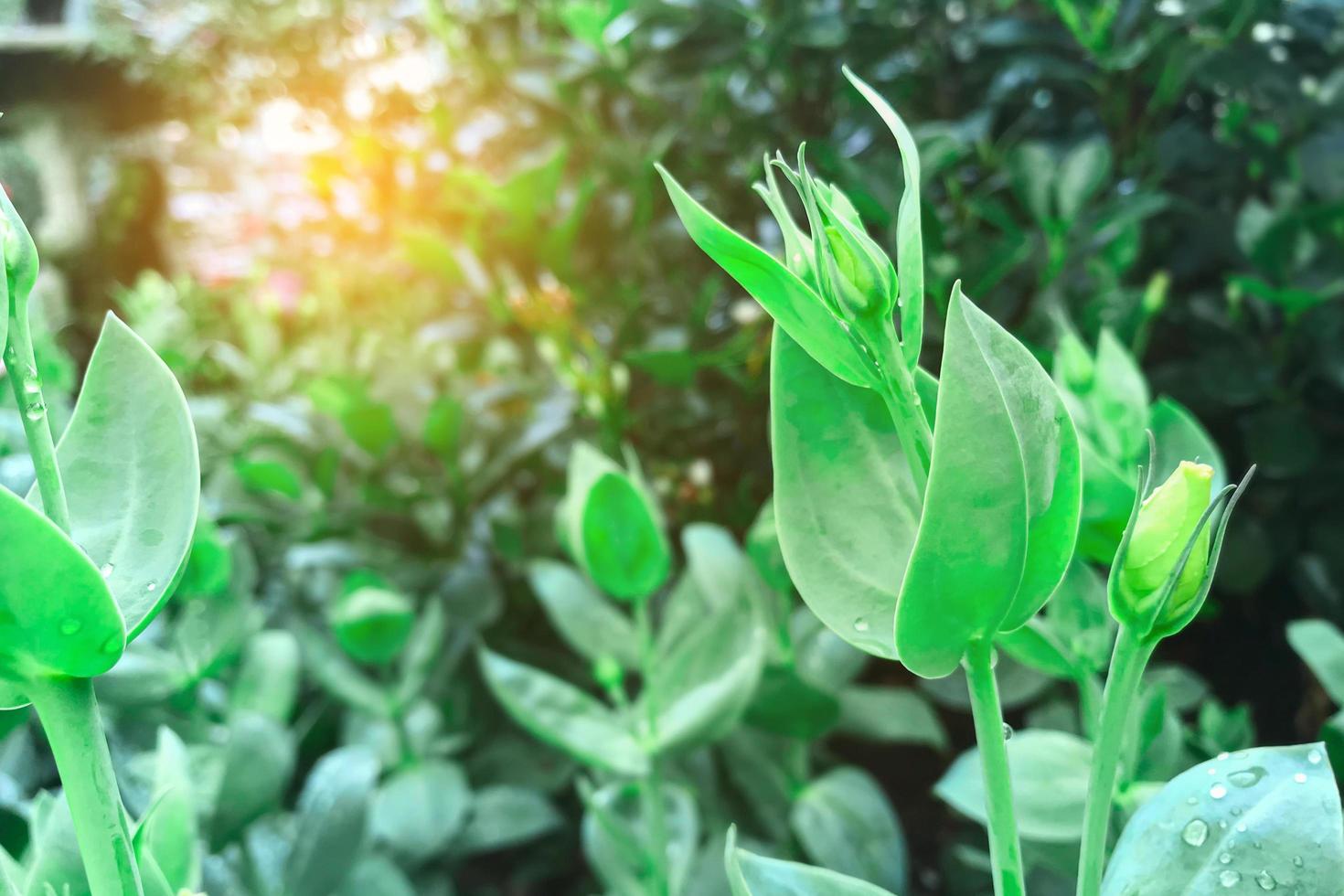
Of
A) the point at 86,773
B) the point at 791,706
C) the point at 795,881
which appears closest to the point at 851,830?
the point at 791,706

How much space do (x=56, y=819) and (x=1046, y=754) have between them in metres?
0.30

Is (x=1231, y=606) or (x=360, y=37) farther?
(x=360, y=37)

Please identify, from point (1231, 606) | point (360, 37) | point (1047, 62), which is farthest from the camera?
point (360, 37)

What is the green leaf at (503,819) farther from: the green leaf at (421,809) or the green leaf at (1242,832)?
the green leaf at (1242,832)

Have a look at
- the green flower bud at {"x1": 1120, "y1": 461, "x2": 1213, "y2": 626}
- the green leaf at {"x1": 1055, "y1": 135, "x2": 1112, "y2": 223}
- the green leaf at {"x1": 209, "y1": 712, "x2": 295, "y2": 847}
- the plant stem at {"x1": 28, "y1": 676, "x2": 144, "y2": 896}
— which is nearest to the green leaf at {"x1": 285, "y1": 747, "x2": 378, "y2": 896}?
the green leaf at {"x1": 209, "y1": 712, "x2": 295, "y2": 847}

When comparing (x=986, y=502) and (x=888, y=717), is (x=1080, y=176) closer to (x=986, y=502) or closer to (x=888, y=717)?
(x=888, y=717)

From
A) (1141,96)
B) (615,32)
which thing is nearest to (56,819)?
(615,32)

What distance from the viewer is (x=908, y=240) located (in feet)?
0.62

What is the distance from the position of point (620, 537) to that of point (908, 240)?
0.23 metres

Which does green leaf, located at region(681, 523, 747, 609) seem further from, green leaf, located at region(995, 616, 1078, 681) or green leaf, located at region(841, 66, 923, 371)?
green leaf, located at region(841, 66, 923, 371)

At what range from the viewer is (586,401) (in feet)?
2.29

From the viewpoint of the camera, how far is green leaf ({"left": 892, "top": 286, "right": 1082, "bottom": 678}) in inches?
6.7

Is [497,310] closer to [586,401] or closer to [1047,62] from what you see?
→ [586,401]

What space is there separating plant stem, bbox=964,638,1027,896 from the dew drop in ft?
0.13
